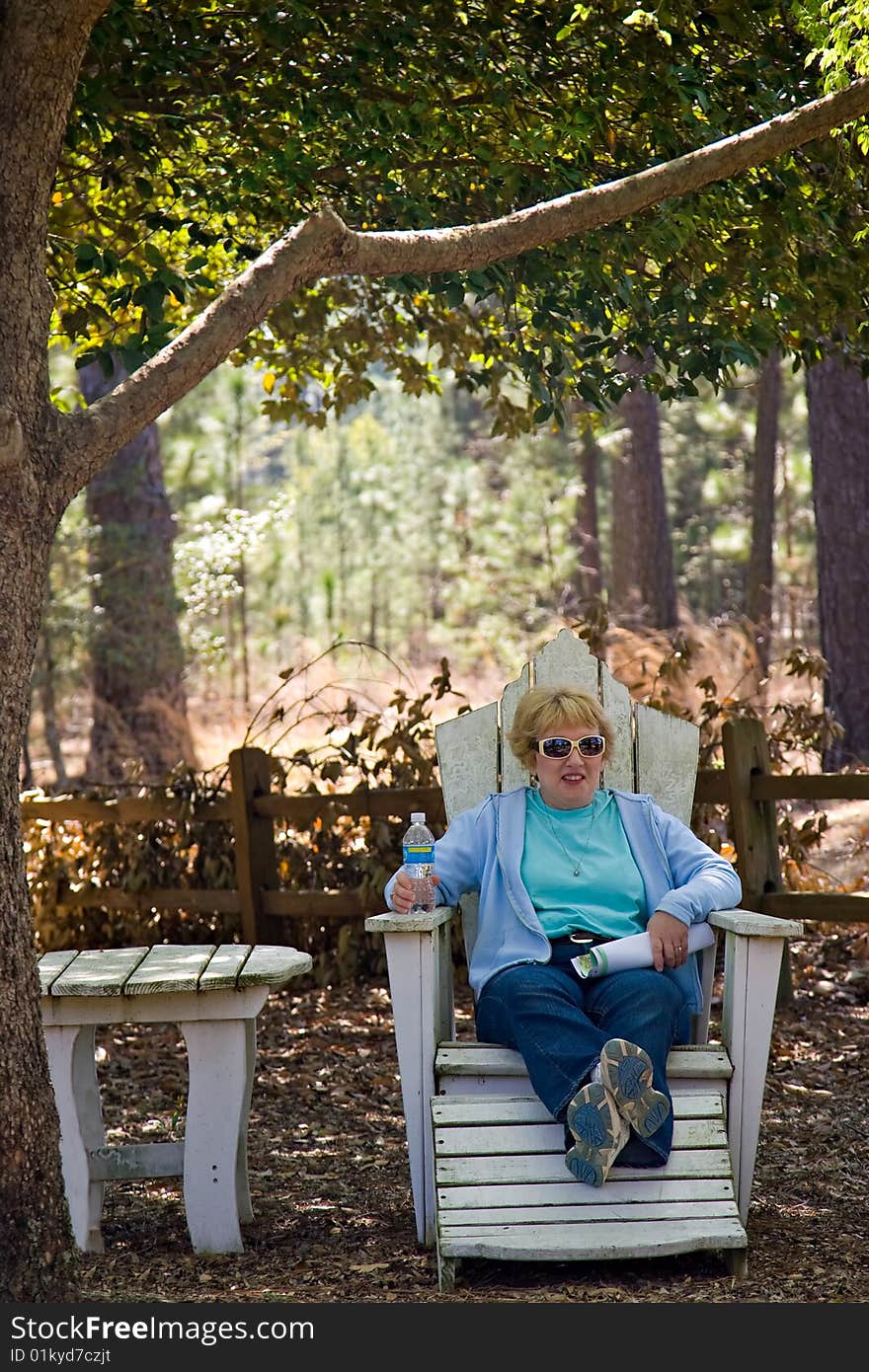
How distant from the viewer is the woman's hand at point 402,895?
3600 millimetres

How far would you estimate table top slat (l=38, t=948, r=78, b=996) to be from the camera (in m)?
3.38

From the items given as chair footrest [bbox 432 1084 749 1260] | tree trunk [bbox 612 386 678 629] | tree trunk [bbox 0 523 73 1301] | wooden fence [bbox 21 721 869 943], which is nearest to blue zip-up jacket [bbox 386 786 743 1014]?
chair footrest [bbox 432 1084 749 1260]

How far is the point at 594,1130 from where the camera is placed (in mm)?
3123

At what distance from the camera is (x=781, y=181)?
4.30 m

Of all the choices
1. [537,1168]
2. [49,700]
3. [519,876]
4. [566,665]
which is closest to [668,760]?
[566,665]

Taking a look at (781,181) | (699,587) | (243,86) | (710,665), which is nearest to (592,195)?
(781,181)

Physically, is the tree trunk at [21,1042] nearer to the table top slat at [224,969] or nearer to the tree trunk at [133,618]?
the table top slat at [224,969]

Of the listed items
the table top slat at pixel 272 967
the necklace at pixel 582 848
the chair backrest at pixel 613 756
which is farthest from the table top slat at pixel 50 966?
the necklace at pixel 582 848

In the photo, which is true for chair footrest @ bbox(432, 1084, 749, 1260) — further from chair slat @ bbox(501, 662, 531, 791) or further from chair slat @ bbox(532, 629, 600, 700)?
chair slat @ bbox(532, 629, 600, 700)

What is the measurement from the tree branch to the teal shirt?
1.43 m

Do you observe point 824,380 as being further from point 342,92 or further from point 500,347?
point 342,92

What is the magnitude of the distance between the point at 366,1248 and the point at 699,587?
2344 centimetres

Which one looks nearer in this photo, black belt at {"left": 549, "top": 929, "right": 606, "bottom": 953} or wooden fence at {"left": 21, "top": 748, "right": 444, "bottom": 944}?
black belt at {"left": 549, "top": 929, "right": 606, "bottom": 953}

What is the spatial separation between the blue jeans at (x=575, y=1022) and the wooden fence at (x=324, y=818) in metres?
2.09
